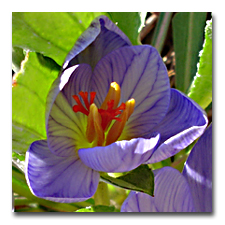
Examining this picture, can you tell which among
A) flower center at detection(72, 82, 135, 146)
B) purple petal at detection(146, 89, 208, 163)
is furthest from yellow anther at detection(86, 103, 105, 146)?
purple petal at detection(146, 89, 208, 163)

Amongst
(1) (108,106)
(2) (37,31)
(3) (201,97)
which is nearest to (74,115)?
(1) (108,106)

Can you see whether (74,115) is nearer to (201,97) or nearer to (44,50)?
(44,50)

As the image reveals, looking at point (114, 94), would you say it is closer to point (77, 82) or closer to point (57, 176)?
point (77, 82)

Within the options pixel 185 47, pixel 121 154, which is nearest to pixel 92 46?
pixel 121 154

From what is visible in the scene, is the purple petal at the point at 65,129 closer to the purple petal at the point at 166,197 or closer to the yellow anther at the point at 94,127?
the yellow anther at the point at 94,127

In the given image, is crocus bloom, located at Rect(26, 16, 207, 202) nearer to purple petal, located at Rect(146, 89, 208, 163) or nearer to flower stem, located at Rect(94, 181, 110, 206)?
purple petal, located at Rect(146, 89, 208, 163)
